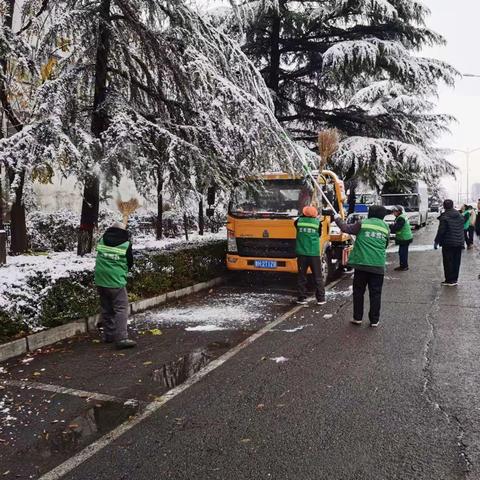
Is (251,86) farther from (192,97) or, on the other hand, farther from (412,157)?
(412,157)

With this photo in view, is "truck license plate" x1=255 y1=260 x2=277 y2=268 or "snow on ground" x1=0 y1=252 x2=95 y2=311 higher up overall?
"snow on ground" x1=0 y1=252 x2=95 y2=311

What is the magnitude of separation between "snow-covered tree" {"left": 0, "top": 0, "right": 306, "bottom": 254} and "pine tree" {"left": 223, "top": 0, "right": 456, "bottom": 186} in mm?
4181

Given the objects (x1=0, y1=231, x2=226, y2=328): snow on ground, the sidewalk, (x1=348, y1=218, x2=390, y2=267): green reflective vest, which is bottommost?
the sidewalk

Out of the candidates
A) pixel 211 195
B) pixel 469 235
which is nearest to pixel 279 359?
pixel 211 195

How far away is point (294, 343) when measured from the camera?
6.19m

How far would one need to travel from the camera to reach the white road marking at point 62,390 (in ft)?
14.6

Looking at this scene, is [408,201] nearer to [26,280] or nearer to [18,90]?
[18,90]

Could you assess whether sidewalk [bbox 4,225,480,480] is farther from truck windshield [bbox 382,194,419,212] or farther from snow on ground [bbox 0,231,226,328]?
truck windshield [bbox 382,194,419,212]

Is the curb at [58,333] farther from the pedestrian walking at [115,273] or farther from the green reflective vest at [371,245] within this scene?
the green reflective vest at [371,245]

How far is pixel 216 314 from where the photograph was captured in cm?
787

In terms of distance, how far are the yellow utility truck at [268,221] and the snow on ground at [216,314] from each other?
88cm

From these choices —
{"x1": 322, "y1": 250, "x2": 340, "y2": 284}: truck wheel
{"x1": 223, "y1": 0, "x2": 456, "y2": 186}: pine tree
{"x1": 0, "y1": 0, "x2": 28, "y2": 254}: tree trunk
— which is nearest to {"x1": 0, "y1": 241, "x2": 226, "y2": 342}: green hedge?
{"x1": 0, "y1": 0, "x2": 28, "y2": 254}: tree trunk

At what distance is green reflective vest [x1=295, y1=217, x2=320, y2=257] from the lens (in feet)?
28.1

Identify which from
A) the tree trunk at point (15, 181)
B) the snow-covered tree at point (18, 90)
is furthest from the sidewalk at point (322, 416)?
the tree trunk at point (15, 181)
